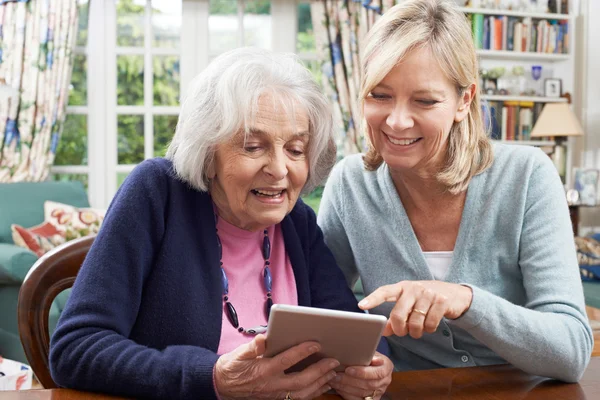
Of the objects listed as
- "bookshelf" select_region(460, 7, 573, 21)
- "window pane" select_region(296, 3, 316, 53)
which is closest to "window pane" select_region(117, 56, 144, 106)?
"window pane" select_region(296, 3, 316, 53)

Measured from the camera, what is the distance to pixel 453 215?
154 centimetres

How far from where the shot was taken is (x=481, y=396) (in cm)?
114

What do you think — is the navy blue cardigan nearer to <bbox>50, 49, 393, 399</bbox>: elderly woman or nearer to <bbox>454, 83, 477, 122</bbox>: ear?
<bbox>50, 49, 393, 399</bbox>: elderly woman

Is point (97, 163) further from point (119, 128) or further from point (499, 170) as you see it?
point (499, 170)

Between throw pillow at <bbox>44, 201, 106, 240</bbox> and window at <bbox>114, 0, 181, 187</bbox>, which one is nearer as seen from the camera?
throw pillow at <bbox>44, 201, 106, 240</bbox>

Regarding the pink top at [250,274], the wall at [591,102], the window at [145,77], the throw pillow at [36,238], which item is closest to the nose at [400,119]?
the pink top at [250,274]

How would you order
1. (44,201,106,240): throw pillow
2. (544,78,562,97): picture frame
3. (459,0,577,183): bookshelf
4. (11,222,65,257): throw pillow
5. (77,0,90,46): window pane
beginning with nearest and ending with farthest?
(11,222,65,257): throw pillow < (44,201,106,240): throw pillow < (77,0,90,46): window pane < (459,0,577,183): bookshelf < (544,78,562,97): picture frame

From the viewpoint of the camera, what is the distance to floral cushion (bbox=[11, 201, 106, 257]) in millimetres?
4004

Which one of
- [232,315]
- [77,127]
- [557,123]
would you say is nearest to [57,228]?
[77,127]

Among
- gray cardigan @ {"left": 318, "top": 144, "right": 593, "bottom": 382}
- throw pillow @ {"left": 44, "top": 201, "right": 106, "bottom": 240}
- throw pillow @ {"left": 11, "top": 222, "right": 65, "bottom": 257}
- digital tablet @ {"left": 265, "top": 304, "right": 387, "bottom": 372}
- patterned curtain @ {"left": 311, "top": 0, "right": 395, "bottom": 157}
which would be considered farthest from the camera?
patterned curtain @ {"left": 311, "top": 0, "right": 395, "bottom": 157}

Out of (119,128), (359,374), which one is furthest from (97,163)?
(359,374)

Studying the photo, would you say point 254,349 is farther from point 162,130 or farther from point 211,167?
point 162,130

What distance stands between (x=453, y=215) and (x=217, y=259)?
536 millimetres

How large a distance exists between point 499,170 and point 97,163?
162 inches
